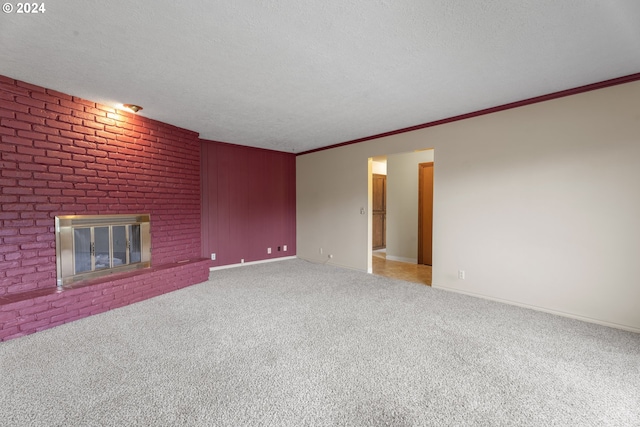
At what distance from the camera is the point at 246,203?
18.3ft

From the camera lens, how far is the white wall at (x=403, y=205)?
5.86 meters

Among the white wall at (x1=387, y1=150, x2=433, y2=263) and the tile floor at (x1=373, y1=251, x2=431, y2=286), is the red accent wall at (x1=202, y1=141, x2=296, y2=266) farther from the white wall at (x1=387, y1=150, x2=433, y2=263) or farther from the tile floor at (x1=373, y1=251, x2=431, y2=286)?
the white wall at (x1=387, y1=150, x2=433, y2=263)

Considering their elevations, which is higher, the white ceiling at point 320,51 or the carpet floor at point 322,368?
the white ceiling at point 320,51

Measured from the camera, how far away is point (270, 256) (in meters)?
6.00

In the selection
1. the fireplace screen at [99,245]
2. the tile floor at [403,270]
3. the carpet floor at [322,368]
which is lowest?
the tile floor at [403,270]

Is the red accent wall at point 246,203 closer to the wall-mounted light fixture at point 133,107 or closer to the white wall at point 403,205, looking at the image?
the wall-mounted light fixture at point 133,107

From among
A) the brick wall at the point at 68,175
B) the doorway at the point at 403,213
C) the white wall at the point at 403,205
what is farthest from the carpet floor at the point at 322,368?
the white wall at the point at 403,205

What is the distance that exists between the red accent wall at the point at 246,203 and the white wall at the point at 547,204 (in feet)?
9.34

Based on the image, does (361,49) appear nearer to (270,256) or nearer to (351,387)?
(351,387)

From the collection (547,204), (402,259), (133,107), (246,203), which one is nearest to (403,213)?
(402,259)

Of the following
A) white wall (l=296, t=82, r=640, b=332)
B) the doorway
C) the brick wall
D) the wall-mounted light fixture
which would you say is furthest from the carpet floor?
the doorway

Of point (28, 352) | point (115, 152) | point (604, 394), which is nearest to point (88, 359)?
point (28, 352)

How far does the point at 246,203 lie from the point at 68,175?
A: 2.84 m

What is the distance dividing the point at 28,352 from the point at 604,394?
13.8 feet
